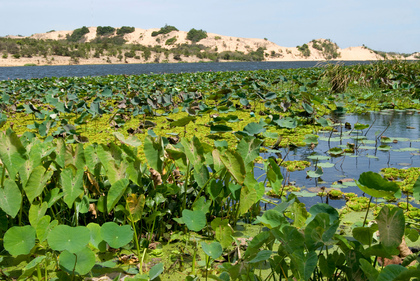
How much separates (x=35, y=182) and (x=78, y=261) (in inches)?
19.7

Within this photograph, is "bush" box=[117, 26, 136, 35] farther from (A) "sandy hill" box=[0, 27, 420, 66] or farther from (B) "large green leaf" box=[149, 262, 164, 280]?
(B) "large green leaf" box=[149, 262, 164, 280]

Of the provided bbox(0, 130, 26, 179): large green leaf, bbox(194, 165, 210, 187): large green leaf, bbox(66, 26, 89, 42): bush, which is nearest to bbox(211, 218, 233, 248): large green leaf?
bbox(194, 165, 210, 187): large green leaf

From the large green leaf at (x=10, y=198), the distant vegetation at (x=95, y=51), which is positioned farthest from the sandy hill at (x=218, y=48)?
the large green leaf at (x=10, y=198)

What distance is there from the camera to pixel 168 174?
178cm

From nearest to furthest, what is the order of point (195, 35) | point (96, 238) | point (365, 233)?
point (365, 233) < point (96, 238) < point (195, 35)

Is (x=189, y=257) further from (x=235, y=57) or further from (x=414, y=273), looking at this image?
(x=235, y=57)

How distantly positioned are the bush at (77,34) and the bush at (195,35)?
74.5 ft

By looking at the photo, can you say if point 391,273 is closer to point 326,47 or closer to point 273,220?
point 273,220

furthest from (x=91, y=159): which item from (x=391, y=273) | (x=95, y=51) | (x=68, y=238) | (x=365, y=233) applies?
(x=95, y=51)

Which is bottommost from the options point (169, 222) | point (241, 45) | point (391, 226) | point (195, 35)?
point (169, 222)

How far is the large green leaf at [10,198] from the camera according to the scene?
132 cm

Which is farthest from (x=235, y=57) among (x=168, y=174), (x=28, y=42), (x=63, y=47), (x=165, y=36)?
(x=168, y=174)

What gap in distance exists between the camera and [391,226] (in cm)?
93

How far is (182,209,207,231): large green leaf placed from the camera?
1.32 m
